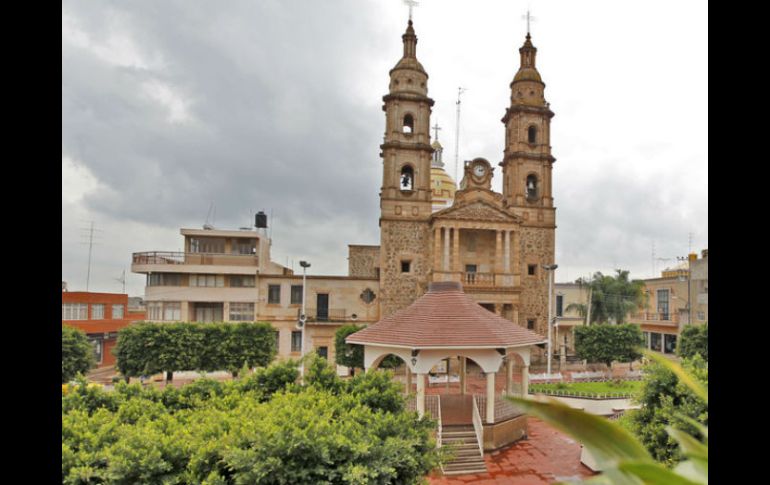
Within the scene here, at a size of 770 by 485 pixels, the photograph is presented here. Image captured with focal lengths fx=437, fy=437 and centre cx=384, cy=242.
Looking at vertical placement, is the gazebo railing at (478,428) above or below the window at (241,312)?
below

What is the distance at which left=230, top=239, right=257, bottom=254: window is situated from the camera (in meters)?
31.6

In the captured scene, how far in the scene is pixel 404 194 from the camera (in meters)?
28.8

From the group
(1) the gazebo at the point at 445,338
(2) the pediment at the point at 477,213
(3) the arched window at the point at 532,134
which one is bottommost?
(1) the gazebo at the point at 445,338

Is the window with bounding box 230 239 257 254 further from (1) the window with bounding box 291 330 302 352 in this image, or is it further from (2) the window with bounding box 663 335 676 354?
(2) the window with bounding box 663 335 676 354

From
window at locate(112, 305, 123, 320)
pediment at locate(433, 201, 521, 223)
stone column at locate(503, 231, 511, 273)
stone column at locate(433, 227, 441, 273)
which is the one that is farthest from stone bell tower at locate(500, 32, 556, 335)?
window at locate(112, 305, 123, 320)

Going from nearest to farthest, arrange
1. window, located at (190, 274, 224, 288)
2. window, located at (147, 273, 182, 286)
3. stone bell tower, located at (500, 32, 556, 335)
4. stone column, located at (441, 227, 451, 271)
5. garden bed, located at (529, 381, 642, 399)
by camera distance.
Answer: garden bed, located at (529, 381, 642, 399) → stone column, located at (441, 227, 451, 271) → window, located at (147, 273, 182, 286) → window, located at (190, 274, 224, 288) → stone bell tower, located at (500, 32, 556, 335)

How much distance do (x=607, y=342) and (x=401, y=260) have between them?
13451 millimetres

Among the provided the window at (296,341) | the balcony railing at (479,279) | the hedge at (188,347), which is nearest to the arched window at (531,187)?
the balcony railing at (479,279)

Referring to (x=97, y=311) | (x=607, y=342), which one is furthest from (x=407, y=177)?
(x=97, y=311)

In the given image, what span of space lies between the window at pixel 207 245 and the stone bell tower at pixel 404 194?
12.2 meters

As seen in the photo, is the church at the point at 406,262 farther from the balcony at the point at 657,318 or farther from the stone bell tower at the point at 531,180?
the balcony at the point at 657,318

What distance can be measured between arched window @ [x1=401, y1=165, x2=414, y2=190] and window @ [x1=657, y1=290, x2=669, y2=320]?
27.3 metres

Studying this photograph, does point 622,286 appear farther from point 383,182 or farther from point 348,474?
point 348,474

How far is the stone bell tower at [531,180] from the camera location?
29.6 metres
